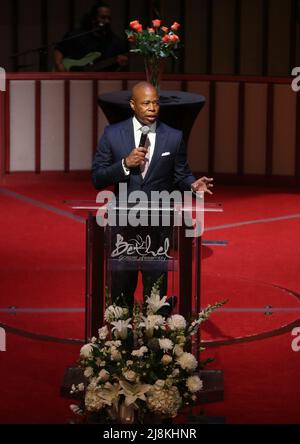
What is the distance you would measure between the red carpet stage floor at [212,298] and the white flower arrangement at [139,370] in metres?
0.67

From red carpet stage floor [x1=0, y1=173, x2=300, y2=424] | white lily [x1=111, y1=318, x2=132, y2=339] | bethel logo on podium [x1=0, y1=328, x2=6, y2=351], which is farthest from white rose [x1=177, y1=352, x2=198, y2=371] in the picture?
bethel logo on podium [x1=0, y1=328, x2=6, y2=351]

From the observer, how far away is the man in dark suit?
19.8 ft

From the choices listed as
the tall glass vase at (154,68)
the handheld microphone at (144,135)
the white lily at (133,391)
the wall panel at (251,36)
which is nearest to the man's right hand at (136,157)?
the handheld microphone at (144,135)

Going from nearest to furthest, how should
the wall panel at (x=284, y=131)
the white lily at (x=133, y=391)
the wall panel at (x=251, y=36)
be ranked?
the white lily at (x=133, y=391) < the wall panel at (x=284, y=131) < the wall panel at (x=251, y=36)

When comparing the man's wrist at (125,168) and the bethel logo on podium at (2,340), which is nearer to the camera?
the man's wrist at (125,168)

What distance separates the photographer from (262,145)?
11914mm

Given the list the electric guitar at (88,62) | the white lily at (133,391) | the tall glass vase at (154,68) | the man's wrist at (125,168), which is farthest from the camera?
the electric guitar at (88,62)

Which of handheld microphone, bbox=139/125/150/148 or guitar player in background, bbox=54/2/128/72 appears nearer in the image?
handheld microphone, bbox=139/125/150/148

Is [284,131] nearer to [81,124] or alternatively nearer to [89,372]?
[81,124]

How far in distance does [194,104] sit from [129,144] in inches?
148

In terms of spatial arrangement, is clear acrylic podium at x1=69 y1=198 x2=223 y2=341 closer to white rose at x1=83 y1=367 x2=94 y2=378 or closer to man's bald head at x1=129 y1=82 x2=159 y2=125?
man's bald head at x1=129 y1=82 x2=159 y2=125

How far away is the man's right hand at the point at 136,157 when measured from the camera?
5.73 metres

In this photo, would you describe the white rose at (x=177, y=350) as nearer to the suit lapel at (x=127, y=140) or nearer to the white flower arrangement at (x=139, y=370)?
the white flower arrangement at (x=139, y=370)

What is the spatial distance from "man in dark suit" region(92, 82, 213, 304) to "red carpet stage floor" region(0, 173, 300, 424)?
0.69m
